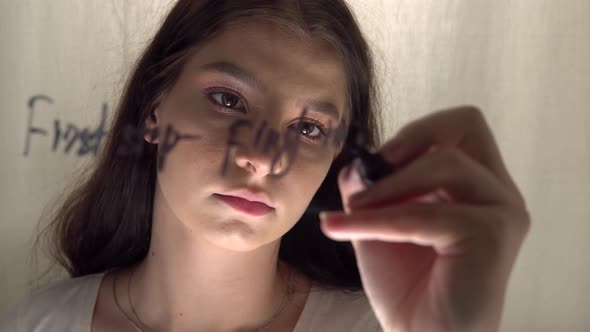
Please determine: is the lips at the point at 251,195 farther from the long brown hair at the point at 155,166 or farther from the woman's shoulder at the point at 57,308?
the woman's shoulder at the point at 57,308

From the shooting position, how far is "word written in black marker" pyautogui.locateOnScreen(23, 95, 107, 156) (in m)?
0.47

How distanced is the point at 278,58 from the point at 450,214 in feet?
0.56

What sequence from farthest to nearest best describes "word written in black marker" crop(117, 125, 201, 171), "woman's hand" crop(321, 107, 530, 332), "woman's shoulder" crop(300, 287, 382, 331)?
"woman's shoulder" crop(300, 287, 382, 331) < "word written in black marker" crop(117, 125, 201, 171) < "woman's hand" crop(321, 107, 530, 332)

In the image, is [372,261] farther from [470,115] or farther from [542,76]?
[542,76]

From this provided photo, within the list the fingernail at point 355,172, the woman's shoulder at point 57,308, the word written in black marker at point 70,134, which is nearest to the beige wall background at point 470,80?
the word written in black marker at point 70,134

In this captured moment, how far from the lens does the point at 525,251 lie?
1.99 feet

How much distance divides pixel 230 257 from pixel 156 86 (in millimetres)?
151

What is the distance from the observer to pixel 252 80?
39cm

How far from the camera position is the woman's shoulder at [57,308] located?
0.55 meters

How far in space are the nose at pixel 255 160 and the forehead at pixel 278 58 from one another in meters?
0.04

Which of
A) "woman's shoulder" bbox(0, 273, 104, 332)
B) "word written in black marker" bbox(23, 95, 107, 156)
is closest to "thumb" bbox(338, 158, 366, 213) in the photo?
"word written in black marker" bbox(23, 95, 107, 156)

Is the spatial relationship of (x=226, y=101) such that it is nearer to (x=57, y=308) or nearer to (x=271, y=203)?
(x=271, y=203)

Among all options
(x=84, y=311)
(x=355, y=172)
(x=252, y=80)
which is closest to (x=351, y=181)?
(x=355, y=172)

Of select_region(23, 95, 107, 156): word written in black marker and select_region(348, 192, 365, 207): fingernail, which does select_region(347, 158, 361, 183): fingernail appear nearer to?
select_region(348, 192, 365, 207): fingernail
